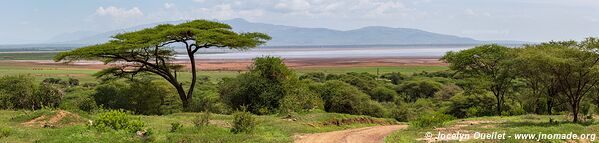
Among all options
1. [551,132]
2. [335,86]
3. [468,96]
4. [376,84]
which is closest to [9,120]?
[551,132]

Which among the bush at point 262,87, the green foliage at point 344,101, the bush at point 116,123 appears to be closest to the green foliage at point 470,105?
the green foliage at point 344,101

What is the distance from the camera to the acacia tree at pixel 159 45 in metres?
29.2

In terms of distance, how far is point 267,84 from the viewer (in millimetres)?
29859

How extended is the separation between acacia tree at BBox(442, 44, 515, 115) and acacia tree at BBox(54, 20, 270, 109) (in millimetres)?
16330

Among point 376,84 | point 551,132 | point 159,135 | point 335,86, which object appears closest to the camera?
point 159,135

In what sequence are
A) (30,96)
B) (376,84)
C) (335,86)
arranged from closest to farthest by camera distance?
(30,96), (335,86), (376,84)

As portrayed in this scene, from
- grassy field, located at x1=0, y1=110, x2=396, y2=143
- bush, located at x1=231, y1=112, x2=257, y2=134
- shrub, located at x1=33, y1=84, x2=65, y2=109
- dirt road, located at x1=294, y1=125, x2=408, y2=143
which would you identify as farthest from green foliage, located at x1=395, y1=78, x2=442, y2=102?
bush, located at x1=231, y1=112, x2=257, y2=134

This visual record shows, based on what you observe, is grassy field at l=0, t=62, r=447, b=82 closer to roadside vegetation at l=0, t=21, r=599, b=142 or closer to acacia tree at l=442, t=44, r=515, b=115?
acacia tree at l=442, t=44, r=515, b=115

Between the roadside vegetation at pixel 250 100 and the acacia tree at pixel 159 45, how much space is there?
7cm

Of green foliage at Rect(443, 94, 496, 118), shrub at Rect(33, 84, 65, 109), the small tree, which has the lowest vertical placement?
green foliage at Rect(443, 94, 496, 118)

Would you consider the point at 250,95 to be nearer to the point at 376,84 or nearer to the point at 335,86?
the point at 335,86

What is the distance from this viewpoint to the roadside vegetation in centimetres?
1730

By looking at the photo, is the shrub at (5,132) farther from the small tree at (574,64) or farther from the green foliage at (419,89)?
the green foliage at (419,89)

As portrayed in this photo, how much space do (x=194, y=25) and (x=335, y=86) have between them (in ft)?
40.9
